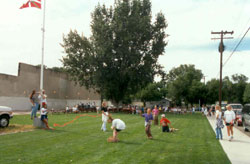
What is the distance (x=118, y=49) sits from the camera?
3819 cm

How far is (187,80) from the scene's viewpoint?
77.1m

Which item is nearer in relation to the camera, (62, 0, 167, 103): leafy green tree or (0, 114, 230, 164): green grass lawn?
(0, 114, 230, 164): green grass lawn

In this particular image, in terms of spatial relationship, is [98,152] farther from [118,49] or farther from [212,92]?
[212,92]

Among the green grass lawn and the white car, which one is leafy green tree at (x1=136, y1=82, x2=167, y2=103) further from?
the green grass lawn

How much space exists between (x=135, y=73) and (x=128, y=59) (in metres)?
2.65

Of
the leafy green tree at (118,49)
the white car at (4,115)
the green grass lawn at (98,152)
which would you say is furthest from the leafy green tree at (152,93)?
the green grass lawn at (98,152)

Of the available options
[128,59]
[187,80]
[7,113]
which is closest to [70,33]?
[128,59]

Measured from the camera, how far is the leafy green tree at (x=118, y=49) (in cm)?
3825

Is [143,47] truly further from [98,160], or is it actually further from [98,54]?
[98,160]

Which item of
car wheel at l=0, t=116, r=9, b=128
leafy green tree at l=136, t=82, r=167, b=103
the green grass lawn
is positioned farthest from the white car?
leafy green tree at l=136, t=82, r=167, b=103

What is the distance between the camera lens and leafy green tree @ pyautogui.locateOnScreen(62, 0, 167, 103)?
38.2 meters

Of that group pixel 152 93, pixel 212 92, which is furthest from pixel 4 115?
pixel 212 92

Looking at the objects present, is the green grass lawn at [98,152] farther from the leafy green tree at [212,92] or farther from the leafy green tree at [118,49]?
the leafy green tree at [212,92]

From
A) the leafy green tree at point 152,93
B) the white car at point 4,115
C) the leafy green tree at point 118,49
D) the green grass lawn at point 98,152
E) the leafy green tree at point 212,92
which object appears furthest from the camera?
the leafy green tree at point 152,93
